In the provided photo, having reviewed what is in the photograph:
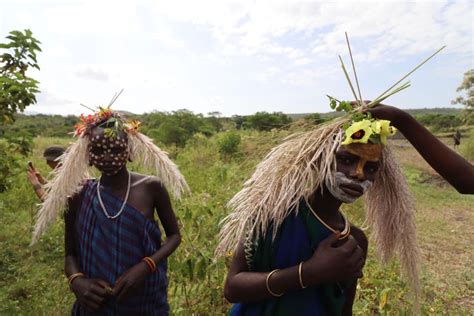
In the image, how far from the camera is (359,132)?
115 cm

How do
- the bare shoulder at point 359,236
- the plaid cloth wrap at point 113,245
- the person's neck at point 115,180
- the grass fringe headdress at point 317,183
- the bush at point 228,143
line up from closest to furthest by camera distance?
1. the grass fringe headdress at point 317,183
2. the bare shoulder at point 359,236
3. the plaid cloth wrap at point 113,245
4. the person's neck at point 115,180
5. the bush at point 228,143

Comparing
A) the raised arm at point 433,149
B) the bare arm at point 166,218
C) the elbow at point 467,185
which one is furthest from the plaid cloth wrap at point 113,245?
the elbow at point 467,185

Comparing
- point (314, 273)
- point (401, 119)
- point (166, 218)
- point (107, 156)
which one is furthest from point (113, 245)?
point (401, 119)

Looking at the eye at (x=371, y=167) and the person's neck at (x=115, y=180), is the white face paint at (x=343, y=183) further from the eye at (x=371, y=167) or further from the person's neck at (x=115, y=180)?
the person's neck at (x=115, y=180)

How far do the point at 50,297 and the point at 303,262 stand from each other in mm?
3094

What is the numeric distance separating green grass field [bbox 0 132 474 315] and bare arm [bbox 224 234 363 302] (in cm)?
50

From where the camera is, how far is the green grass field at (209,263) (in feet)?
9.20

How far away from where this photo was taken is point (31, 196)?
20.5 feet

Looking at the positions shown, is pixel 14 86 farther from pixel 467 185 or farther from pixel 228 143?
pixel 228 143

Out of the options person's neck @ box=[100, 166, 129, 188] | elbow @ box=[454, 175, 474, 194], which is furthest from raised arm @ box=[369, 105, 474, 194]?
person's neck @ box=[100, 166, 129, 188]

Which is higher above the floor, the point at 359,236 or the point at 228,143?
the point at 228,143

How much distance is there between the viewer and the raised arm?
1.21 meters

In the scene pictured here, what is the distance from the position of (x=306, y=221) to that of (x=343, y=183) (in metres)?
0.20

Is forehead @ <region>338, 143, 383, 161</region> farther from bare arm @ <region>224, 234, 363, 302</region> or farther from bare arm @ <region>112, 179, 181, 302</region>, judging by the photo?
bare arm @ <region>112, 179, 181, 302</region>
